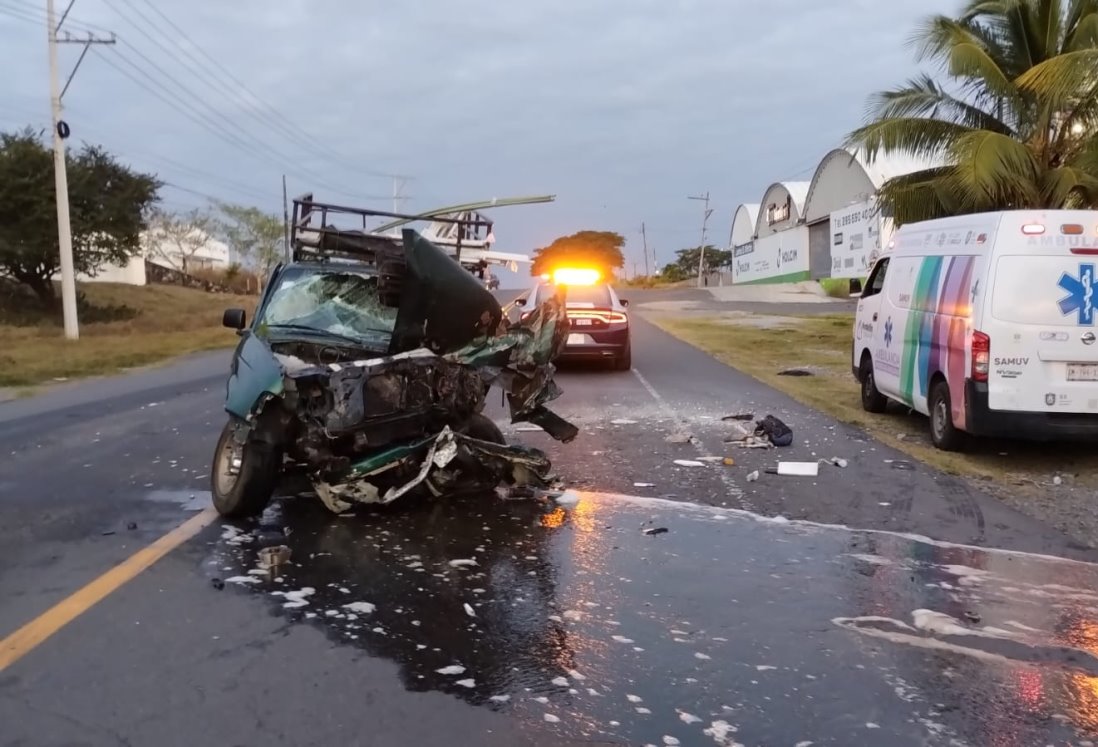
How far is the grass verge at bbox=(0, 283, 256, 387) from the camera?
2002 cm

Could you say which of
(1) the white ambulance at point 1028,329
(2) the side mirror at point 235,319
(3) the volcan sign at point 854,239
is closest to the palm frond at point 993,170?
(1) the white ambulance at point 1028,329

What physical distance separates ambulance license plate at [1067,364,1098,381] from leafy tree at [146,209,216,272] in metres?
73.0

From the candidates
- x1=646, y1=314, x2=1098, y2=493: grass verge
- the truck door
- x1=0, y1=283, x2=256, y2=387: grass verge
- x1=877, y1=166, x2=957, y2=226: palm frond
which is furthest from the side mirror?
x1=877, y1=166, x2=957, y2=226: palm frond

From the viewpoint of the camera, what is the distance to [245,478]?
20.2 ft

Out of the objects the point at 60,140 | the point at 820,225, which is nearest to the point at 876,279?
the point at 60,140

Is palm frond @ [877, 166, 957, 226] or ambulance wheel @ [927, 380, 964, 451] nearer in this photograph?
ambulance wheel @ [927, 380, 964, 451]

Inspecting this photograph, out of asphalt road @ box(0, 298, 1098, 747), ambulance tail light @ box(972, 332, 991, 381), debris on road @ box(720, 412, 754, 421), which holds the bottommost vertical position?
asphalt road @ box(0, 298, 1098, 747)

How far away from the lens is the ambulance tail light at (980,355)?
27.1 feet

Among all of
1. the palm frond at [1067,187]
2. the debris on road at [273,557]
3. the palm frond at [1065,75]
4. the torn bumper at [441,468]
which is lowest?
the debris on road at [273,557]

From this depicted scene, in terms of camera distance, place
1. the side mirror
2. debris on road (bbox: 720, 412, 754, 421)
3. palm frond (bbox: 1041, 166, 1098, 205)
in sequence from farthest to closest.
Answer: palm frond (bbox: 1041, 166, 1098, 205), debris on road (bbox: 720, 412, 754, 421), the side mirror

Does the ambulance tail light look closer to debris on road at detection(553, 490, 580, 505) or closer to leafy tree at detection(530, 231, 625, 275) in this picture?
debris on road at detection(553, 490, 580, 505)

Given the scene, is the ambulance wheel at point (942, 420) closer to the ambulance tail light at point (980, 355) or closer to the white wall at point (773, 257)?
the ambulance tail light at point (980, 355)

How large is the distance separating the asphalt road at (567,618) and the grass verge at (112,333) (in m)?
13.2

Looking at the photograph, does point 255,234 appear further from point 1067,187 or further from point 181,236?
point 1067,187
